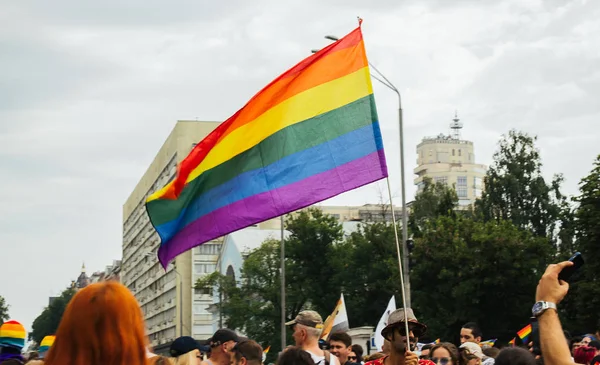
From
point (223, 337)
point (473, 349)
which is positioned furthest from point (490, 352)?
point (223, 337)

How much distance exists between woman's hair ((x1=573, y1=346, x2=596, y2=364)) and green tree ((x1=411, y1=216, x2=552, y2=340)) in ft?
136

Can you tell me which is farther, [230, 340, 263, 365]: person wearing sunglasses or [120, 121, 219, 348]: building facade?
[120, 121, 219, 348]: building facade

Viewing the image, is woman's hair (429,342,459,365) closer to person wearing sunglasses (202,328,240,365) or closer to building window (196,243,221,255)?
person wearing sunglasses (202,328,240,365)

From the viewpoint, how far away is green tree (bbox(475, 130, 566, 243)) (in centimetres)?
6588

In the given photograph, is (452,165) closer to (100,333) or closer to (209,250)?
(209,250)

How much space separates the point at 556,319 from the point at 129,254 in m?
155

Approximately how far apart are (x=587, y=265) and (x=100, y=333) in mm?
44298

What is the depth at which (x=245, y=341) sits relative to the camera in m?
9.13

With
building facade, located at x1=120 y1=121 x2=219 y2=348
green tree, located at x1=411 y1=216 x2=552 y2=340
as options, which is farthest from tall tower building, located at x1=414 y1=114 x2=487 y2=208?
green tree, located at x1=411 y1=216 x2=552 y2=340

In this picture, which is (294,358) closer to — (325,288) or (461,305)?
(461,305)

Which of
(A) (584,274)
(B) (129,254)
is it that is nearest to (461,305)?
(A) (584,274)

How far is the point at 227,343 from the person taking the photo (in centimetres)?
977

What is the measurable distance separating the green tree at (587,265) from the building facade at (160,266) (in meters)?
48.0

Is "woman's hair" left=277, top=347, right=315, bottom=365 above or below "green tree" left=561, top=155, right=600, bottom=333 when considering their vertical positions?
below
